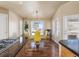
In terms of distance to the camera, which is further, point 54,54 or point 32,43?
point 32,43

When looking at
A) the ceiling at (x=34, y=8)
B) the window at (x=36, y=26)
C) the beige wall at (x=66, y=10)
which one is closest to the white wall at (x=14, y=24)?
the ceiling at (x=34, y=8)

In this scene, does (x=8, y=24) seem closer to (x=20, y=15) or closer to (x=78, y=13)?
(x=20, y=15)

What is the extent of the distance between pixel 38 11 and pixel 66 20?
1.33ft

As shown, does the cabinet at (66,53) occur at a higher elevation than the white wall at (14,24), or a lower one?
lower

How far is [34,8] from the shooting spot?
180 centimetres

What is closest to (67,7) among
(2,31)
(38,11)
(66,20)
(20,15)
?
(66,20)

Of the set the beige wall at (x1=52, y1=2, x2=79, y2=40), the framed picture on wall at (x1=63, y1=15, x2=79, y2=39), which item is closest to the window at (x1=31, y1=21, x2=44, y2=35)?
the beige wall at (x1=52, y1=2, x2=79, y2=40)

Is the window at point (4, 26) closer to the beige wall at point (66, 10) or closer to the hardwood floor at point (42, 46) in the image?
the hardwood floor at point (42, 46)

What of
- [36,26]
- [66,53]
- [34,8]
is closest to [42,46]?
[36,26]

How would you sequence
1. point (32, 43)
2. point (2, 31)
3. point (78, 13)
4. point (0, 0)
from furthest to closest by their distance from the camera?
1. point (32, 43)
2. point (78, 13)
3. point (2, 31)
4. point (0, 0)

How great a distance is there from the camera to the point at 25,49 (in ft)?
6.40

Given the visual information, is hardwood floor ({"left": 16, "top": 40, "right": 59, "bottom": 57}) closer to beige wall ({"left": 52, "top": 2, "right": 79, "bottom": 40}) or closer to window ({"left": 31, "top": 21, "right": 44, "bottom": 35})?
window ({"left": 31, "top": 21, "right": 44, "bottom": 35})

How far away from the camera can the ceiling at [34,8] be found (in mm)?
1673

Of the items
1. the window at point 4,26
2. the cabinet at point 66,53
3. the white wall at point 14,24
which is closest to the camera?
the cabinet at point 66,53
